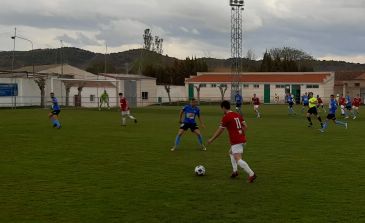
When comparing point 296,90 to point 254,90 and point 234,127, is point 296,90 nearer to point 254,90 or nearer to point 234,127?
point 254,90

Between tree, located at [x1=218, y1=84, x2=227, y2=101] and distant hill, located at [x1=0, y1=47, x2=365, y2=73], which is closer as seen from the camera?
tree, located at [x1=218, y1=84, x2=227, y2=101]

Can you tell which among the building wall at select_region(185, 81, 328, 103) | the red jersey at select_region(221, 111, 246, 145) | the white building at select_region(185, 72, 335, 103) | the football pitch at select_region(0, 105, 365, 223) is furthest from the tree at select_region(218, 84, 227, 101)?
the red jersey at select_region(221, 111, 246, 145)

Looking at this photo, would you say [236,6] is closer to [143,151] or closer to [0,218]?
[143,151]

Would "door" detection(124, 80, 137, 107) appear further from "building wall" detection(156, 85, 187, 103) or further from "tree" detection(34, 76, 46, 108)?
"tree" detection(34, 76, 46, 108)

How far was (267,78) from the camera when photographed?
85688 millimetres

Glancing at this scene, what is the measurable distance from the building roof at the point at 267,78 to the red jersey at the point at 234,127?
7101 centimetres

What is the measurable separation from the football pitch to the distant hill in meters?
97.0

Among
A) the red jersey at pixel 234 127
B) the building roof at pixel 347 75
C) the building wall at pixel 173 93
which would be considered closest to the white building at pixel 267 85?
the building wall at pixel 173 93

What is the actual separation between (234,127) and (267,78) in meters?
75.5

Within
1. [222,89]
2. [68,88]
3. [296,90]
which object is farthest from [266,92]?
[68,88]

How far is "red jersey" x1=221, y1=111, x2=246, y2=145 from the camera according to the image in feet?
37.5

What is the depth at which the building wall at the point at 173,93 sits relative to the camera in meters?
80.7

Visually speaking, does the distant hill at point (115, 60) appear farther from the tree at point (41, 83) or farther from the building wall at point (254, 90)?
the tree at point (41, 83)

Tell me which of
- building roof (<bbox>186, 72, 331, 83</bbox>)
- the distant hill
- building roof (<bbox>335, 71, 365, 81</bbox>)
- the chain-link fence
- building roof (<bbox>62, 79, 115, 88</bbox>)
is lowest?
the chain-link fence
